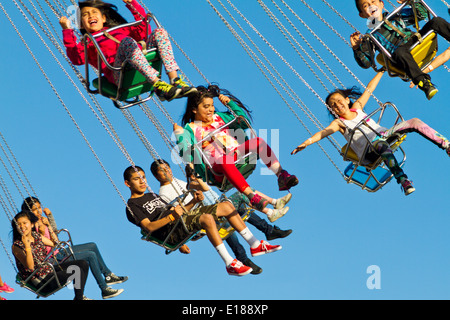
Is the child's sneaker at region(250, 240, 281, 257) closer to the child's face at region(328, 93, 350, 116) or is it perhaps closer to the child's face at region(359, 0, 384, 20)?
the child's face at region(328, 93, 350, 116)

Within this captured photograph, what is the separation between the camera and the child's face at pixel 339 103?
58.5 ft

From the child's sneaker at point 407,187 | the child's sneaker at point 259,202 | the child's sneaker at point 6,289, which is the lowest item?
the child's sneaker at point 407,187

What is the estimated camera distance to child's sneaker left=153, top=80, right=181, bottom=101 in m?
15.1

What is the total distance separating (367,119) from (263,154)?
1631mm

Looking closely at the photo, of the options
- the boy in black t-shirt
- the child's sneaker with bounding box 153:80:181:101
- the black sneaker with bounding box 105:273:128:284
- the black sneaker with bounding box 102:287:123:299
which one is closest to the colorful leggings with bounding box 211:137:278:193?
the boy in black t-shirt

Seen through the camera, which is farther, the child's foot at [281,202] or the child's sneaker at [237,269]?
the child's foot at [281,202]

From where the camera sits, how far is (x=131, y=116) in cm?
1747

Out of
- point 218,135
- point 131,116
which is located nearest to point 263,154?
point 218,135

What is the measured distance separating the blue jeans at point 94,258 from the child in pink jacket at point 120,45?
10.5 ft

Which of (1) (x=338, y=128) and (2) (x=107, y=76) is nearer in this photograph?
(2) (x=107, y=76)

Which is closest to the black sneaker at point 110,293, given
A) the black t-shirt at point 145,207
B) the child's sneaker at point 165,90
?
the black t-shirt at point 145,207

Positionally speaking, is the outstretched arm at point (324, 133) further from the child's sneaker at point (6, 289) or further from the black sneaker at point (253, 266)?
the child's sneaker at point (6, 289)

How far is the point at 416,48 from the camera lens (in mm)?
16891
